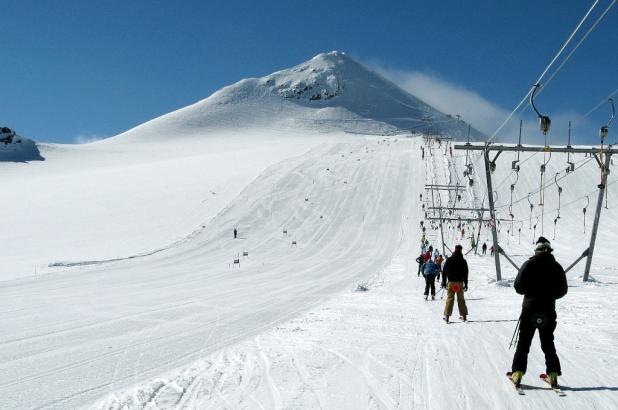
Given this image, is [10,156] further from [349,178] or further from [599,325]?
[599,325]

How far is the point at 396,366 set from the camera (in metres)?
7.69

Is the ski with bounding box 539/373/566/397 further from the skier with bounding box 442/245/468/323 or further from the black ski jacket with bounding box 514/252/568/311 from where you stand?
the skier with bounding box 442/245/468/323

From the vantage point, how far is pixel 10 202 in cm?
5509

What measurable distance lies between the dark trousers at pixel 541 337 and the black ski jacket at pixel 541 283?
0.10 m

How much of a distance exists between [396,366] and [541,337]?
2.02 metres

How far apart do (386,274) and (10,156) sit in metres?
98.3

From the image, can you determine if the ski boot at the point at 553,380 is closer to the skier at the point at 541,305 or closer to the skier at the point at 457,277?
the skier at the point at 541,305

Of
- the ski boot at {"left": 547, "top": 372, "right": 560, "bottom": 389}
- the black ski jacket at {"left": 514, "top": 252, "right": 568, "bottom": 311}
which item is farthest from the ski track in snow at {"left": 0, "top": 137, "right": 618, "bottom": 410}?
the black ski jacket at {"left": 514, "top": 252, "right": 568, "bottom": 311}

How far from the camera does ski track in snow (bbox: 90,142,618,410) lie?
6.23m

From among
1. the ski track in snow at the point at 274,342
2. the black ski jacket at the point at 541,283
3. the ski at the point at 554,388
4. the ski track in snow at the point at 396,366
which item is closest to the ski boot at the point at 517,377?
the ski track in snow at the point at 396,366

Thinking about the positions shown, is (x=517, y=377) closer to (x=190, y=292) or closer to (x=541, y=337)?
(x=541, y=337)

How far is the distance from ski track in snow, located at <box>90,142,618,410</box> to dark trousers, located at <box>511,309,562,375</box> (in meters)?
0.31

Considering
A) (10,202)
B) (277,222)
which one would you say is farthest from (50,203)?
(277,222)

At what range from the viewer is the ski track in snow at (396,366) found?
20.4 feet
